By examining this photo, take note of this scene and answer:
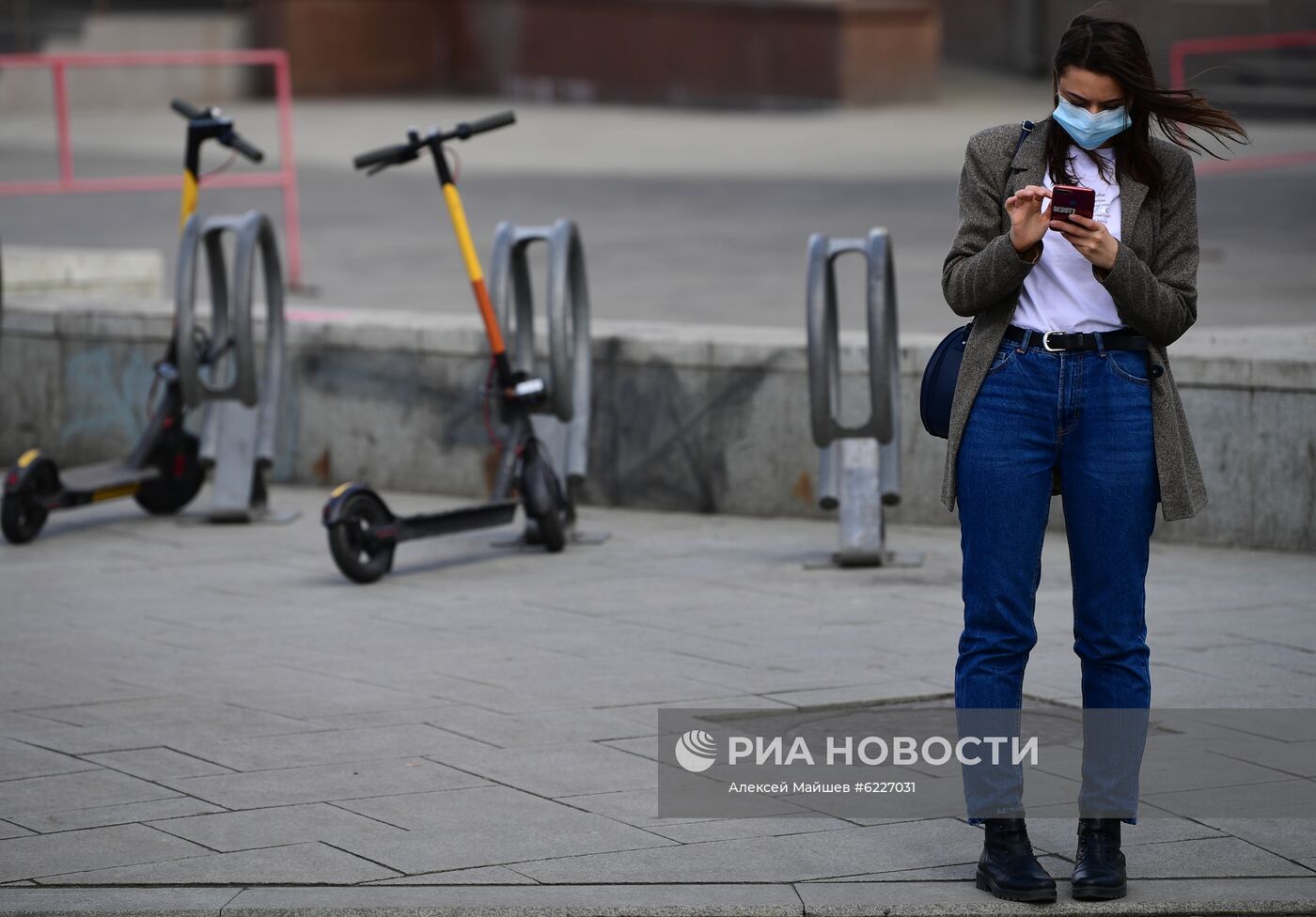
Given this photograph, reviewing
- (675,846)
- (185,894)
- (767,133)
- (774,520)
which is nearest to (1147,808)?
(675,846)

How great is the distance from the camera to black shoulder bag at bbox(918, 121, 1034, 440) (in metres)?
4.65

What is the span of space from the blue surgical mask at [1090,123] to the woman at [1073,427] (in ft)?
0.06

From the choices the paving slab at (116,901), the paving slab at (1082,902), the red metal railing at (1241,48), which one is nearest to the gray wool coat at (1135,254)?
the paving slab at (1082,902)

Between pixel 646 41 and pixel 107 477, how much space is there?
19.4m

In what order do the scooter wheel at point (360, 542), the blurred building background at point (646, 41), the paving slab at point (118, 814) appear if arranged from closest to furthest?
the paving slab at point (118, 814) → the scooter wheel at point (360, 542) → the blurred building background at point (646, 41)

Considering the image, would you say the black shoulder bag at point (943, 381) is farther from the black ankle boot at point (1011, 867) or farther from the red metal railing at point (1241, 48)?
the red metal railing at point (1241, 48)

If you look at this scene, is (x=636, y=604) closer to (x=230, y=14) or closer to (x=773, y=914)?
(x=773, y=914)

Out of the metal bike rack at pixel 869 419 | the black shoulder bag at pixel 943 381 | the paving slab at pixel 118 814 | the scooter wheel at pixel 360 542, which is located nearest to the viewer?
the black shoulder bag at pixel 943 381

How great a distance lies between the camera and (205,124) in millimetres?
9453

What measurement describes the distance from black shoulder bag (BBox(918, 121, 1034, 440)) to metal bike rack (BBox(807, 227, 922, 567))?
337cm

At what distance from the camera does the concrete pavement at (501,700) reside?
4.72 metres

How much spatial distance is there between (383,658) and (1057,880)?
9.07 feet

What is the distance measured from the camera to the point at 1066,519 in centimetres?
458

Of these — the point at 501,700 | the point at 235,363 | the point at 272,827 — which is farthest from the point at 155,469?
the point at 272,827
